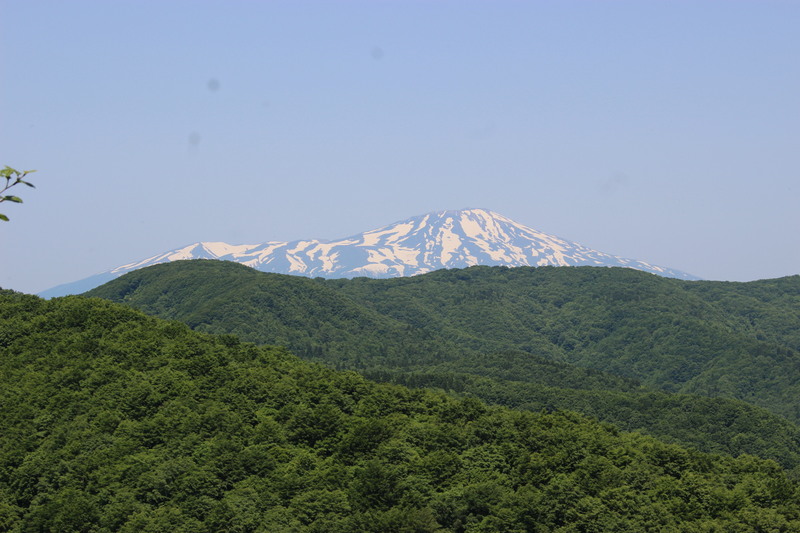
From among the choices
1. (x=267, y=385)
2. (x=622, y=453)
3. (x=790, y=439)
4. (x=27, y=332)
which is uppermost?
(x=27, y=332)

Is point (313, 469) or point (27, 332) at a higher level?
point (27, 332)

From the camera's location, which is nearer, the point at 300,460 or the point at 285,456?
the point at 300,460

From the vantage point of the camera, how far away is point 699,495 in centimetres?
8919

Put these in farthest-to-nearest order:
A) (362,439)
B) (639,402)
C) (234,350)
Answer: (639,402)
(234,350)
(362,439)

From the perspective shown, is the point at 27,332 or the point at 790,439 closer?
the point at 27,332

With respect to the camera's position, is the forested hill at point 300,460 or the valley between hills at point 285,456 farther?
the valley between hills at point 285,456

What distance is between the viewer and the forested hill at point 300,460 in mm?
83312

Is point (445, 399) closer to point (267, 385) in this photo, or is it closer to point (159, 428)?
point (267, 385)

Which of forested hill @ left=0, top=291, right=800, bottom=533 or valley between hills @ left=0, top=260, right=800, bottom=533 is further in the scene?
valley between hills @ left=0, top=260, right=800, bottom=533

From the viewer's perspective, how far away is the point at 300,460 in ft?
312

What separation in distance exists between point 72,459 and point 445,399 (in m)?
52.4

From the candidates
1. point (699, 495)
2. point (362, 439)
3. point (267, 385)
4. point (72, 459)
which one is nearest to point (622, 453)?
point (699, 495)

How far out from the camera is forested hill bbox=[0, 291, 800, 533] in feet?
273

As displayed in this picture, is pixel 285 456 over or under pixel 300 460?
over
